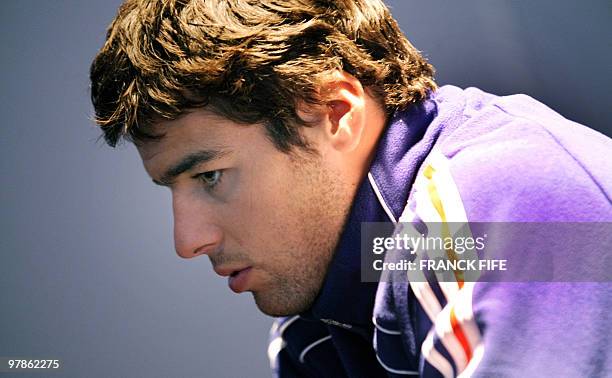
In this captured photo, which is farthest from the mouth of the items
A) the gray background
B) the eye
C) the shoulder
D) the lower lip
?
the gray background

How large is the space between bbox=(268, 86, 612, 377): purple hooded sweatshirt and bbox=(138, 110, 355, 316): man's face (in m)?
0.04

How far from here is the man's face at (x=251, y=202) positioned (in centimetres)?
84

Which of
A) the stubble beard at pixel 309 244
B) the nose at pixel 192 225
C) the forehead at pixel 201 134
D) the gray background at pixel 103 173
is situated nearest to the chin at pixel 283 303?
the stubble beard at pixel 309 244

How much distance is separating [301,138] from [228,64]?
12cm

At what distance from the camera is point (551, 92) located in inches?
48.9

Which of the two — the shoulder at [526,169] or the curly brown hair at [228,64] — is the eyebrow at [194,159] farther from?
the shoulder at [526,169]

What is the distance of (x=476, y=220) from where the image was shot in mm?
680

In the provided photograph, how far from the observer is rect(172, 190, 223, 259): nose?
868 mm

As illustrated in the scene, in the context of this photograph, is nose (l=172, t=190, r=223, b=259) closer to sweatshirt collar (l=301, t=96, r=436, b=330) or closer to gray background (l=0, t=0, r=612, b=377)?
sweatshirt collar (l=301, t=96, r=436, b=330)

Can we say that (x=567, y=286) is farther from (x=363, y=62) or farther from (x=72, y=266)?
(x=72, y=266)

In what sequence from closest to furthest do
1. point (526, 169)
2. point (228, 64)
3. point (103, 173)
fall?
point (526, 169)
point (228, 64)
point (103, 173)

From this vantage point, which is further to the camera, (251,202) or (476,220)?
(251,202)

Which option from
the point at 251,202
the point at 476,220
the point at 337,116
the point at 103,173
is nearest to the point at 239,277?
the point at 251,202

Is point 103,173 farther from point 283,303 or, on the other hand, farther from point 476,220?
point 476,220
